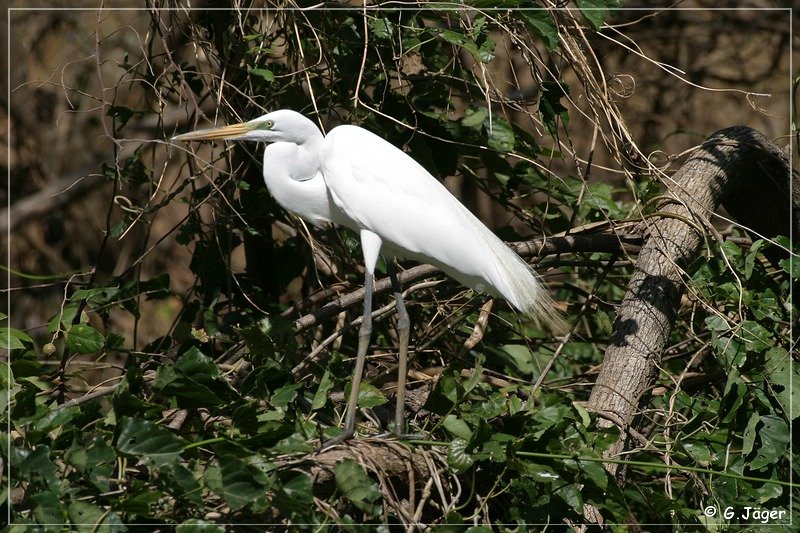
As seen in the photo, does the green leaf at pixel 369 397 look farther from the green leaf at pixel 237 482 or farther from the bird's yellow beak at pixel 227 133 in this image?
the bird's yellow beak at pixel 227 133

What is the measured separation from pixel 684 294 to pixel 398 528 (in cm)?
106

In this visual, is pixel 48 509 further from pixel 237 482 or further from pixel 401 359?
pixel 401 359

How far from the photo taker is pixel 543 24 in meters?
Result: 2.00

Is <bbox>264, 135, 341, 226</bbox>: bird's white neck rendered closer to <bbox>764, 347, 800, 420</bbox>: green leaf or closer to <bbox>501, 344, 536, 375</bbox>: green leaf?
<bbox>501, 344, 536, 375</bbox>: green leaf

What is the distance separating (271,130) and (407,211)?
348 mm

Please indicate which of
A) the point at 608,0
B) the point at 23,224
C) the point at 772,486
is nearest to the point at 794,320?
the point at 772,486

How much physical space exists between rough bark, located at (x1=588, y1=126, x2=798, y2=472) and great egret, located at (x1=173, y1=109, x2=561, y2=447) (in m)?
0.28

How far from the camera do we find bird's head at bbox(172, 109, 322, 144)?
193cm

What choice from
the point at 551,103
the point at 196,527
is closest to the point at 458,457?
the point at 196,527

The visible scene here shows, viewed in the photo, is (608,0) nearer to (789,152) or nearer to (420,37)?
(420,37)

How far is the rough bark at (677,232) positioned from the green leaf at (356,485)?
2.13ft

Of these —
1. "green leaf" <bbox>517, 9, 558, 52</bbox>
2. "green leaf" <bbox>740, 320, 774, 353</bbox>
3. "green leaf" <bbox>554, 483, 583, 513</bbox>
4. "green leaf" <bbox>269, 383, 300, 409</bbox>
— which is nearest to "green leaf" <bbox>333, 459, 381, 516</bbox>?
"green leaf" <bbox>269, 383, 300, 409</bbox>

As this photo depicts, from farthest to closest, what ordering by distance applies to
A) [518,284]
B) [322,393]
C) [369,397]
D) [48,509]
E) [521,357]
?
[521,357], [518,284], [369,397], [322,393], [48,509]

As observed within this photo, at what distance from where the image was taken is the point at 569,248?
2244mm
